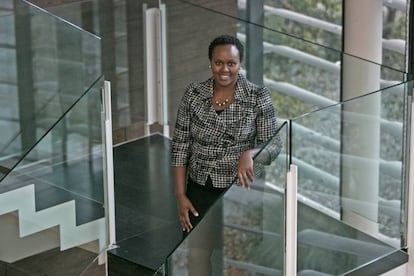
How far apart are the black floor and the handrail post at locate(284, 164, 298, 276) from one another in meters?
0.82

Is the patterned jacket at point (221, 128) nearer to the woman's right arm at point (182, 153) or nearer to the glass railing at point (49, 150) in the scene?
the woman's right arm at point (182, 153)

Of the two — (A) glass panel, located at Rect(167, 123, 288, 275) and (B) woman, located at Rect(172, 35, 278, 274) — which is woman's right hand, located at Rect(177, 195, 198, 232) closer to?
(B) woman, located at Rect(172, 35, 278, 274)

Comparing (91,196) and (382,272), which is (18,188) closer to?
(91,196)

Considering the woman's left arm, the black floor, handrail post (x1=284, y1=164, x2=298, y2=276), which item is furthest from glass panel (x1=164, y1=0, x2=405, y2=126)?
handrail post (x1=284, y1=164, x2=298, y2=276)

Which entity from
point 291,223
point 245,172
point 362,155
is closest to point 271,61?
point 362,155

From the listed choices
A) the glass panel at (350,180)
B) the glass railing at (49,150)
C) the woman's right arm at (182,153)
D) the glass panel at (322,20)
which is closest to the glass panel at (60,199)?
the glass railing at (49,150)

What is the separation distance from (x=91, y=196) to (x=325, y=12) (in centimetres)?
269

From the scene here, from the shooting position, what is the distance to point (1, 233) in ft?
22.9

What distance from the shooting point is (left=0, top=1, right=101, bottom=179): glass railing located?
732 cm

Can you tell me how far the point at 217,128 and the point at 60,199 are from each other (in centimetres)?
113

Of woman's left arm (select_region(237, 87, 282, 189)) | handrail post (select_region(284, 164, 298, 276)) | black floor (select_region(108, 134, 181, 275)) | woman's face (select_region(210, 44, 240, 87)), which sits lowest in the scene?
black floor (select_region(108, 134, 181, 275))

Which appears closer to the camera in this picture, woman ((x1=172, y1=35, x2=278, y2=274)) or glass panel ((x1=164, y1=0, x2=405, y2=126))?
woman ((x1=172, y1=35, x2=278, y2=274))

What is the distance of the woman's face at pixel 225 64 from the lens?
633cm

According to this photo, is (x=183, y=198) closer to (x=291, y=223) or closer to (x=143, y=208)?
(x=291, y=223)
